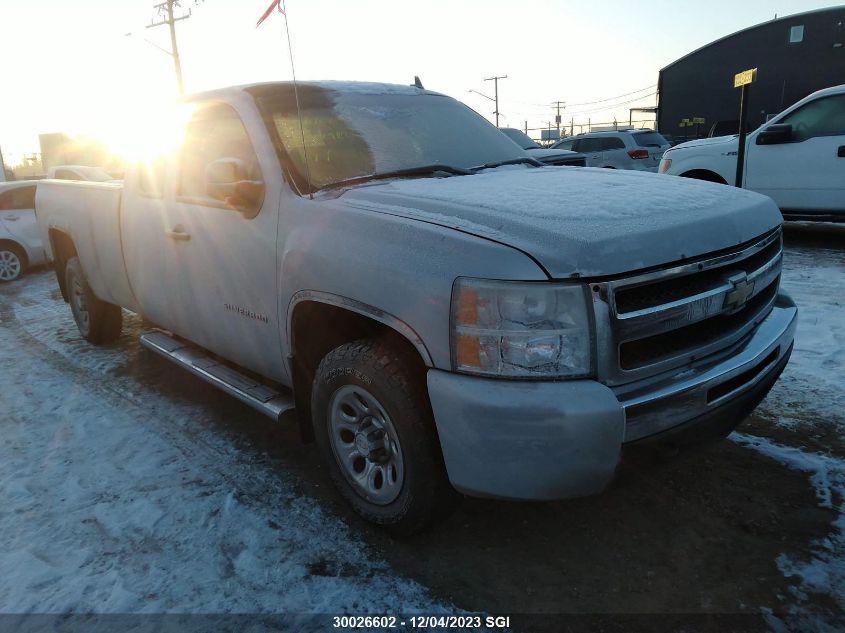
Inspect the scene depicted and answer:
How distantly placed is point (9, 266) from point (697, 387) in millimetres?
10256

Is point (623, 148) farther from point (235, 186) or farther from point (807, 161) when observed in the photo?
point (235, 186)

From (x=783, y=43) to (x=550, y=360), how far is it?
36.7 meters

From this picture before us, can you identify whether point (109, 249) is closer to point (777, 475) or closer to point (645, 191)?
point (645, 191)

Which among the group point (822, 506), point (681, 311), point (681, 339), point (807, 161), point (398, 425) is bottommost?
point (822, 506)

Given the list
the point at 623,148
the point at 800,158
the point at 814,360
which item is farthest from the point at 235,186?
the point at 623,148

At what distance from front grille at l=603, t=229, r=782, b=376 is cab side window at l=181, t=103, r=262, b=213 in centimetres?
179

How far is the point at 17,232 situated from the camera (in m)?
9.57

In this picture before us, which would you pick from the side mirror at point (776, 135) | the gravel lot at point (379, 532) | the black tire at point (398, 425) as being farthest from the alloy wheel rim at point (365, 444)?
the side mirror at point (776, 135)

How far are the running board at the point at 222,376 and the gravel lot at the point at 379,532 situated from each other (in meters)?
0.42

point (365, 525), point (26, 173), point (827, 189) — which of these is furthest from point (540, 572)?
point (26, 173)

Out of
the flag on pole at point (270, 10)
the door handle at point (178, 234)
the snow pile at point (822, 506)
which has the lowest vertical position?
the snow pile at point (822, 506)

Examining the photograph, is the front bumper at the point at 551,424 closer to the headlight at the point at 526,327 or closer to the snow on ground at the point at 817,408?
the headlight at the point at 526,327

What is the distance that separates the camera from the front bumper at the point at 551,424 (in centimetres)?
196

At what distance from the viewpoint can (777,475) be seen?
302 centimetres
